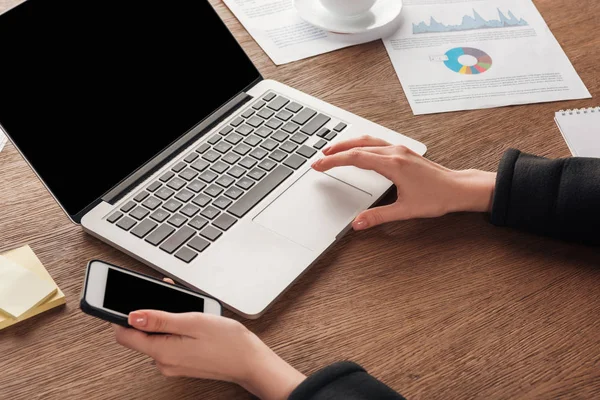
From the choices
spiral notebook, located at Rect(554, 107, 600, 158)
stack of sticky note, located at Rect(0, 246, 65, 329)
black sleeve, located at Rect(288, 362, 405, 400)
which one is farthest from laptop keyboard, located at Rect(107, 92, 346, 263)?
spiral notebook, located at Rect(554, 107, 600, 158)

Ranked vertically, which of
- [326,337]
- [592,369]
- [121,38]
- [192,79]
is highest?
[121,38]

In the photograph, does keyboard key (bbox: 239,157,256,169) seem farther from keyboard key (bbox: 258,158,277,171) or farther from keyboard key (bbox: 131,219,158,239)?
keyboard key (bbox: 131,219,158,239)

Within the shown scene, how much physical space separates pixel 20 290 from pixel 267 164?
0.35 metres

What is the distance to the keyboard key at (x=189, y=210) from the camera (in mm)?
865

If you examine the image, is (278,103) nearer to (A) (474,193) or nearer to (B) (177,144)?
(B) (177,144)

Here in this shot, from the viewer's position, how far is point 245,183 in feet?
2.98

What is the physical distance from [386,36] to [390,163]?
394mm

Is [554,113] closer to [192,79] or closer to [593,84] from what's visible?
[593,84]

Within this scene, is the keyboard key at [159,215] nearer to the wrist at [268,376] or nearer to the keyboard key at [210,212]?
the keyboard key at [210,212]

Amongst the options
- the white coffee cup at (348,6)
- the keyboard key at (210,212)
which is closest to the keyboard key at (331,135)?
the keyboard key at (210,212)

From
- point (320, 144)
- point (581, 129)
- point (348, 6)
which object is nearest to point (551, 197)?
point (581, 129)

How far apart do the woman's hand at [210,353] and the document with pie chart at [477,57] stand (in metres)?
0.51

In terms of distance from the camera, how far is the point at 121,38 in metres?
0.89

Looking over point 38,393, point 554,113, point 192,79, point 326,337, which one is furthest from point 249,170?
point 554,113
